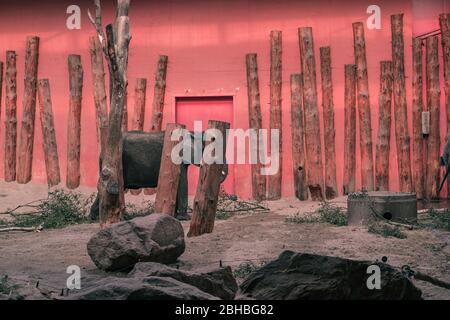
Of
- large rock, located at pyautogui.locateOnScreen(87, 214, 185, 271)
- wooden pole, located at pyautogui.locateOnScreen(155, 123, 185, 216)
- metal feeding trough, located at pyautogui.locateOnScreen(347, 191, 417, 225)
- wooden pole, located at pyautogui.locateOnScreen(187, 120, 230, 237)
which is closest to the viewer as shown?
large rock, located at pyautogui.locateOnScreen(87, 214, 185, 271)

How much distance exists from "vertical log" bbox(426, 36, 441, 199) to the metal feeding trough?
10.7ft

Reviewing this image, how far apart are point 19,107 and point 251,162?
15.5 feet

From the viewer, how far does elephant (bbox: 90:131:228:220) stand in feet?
34.0

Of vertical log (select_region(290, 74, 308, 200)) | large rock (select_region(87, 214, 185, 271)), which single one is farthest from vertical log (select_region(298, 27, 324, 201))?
large rock (select_region(87, 214, 185, 271))

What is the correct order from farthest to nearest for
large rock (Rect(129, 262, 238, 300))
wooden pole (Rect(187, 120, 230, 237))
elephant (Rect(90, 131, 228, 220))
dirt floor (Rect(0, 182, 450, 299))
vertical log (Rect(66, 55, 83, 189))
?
1. vertical log (Rect(66, 55, 83, 189))
2. elephant (Rect(90, 131, 228, 220))
3. wooden pole (Rect(187, 120, 230, 237))
4. dirt floor (Rect(0, 182, 450, 299))
5. large rock (Rect(129, 262, 238, 300))

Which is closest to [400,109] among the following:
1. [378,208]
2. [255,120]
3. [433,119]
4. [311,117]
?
[433,119]

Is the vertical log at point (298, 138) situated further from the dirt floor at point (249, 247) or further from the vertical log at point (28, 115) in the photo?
the vertical log at point (28, 115)

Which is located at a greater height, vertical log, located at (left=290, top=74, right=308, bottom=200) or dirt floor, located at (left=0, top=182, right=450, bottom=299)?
vertical log, located at (left=290, top=74, right=308, bottom=200)

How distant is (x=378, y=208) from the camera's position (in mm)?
9148

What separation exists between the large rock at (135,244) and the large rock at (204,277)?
1.11 metres

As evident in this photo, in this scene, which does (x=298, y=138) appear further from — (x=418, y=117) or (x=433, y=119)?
(x=433, y=119)

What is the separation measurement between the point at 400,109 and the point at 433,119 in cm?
59

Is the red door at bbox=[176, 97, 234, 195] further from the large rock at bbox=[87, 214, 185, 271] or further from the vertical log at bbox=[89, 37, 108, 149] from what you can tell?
the large rock at bbox=[87, 214, 185, 271]

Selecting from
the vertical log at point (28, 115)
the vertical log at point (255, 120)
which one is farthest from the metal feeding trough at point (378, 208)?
the vertical log at point (28, 115)
